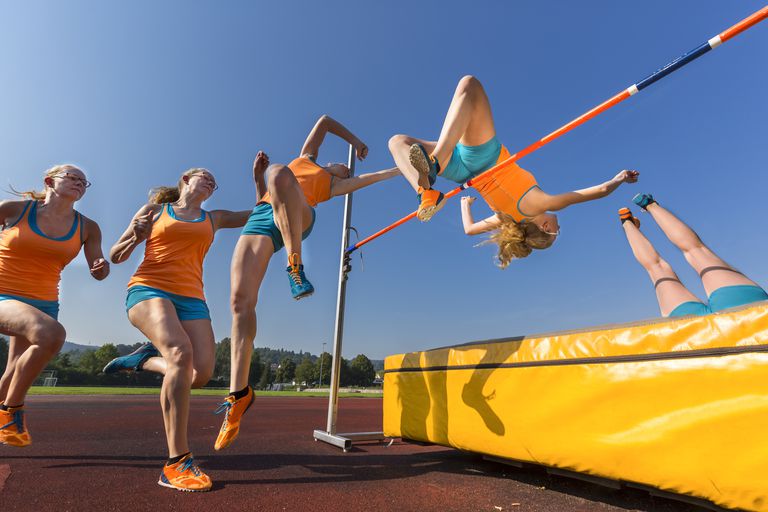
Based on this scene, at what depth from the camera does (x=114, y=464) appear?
291cm

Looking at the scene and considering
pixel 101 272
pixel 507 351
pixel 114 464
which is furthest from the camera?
pixel 101 272

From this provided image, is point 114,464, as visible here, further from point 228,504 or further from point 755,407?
point 755,407

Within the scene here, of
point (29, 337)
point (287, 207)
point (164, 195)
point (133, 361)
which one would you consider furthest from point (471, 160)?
point (29, 337)

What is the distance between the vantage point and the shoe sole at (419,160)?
8.29 feet

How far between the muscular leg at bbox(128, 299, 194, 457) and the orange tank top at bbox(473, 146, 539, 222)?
7.67 feet

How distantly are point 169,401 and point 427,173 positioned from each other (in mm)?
2042

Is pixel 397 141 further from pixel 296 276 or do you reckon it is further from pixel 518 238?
pixel 518 238

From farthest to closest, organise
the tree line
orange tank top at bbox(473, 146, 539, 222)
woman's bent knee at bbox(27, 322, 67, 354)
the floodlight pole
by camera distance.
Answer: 1. the tree line
2. the floodlight pole
3. orange tank top at bbox(473, 146, 539, 222)
4. woman's bent knee at bbox(27, 322, 67, 354)

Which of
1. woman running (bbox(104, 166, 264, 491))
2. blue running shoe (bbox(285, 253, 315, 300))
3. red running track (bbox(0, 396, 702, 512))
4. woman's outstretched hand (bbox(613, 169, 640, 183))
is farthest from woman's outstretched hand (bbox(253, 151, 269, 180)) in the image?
woman's outstretched hand (bbox(613, 169, 640, 183))

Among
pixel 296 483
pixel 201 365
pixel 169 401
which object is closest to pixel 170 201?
pixel 201 365

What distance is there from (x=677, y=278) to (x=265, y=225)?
2.91 meters

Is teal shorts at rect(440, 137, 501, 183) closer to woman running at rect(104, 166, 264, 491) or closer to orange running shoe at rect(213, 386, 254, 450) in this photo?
woman running at rect(104, 166, 264, 491)

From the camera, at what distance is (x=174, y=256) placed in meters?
3.03

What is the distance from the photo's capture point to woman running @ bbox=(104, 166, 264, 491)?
7.95 ft
